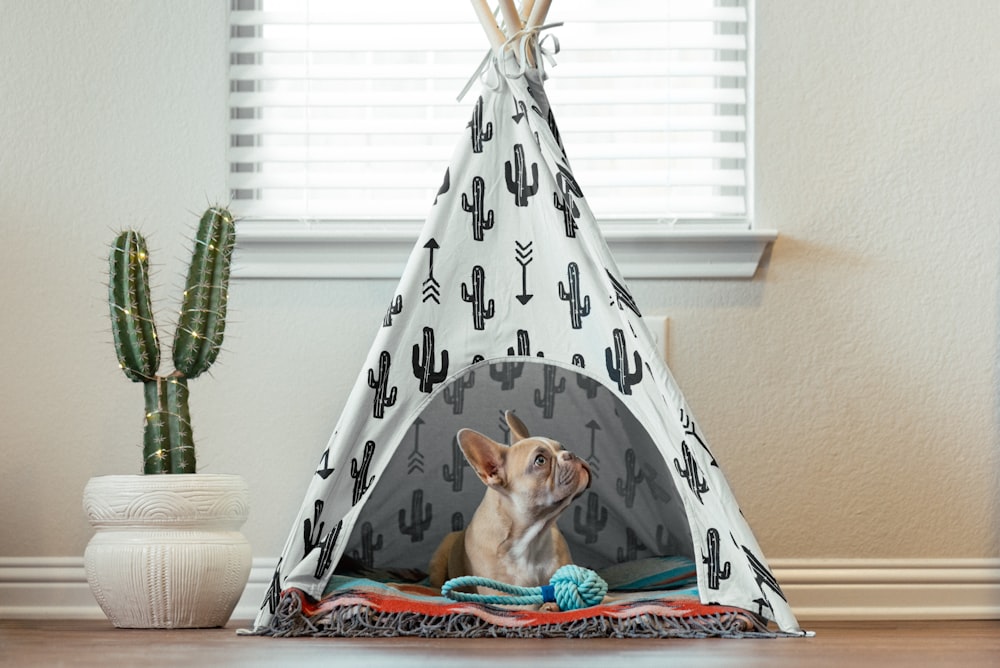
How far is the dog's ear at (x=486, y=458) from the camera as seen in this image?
165cm

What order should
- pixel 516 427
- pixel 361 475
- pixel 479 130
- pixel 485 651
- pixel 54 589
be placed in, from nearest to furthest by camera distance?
pixel 485 651 < pixel 361 475 < pixel 479 130 < pixel 516 427 < pixel 54 589

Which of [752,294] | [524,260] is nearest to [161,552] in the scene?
[524,260]

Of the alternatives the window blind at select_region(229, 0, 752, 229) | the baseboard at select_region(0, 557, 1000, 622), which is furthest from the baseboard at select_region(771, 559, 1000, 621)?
the window blind at select_region(229, 0, 752, 229)

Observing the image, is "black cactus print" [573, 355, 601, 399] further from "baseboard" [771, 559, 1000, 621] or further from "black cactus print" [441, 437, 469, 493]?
"baseboard" [771, 559, 1000, 621]

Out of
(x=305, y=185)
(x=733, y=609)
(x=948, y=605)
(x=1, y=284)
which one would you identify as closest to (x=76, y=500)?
(x=1, y=284)

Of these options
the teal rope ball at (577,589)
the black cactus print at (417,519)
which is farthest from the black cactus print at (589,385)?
the teal rope ball at (577,589)

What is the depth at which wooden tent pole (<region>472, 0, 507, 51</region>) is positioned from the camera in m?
1.70

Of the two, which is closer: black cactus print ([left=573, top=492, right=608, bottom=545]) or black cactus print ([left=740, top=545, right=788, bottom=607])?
black cactus print ([left=740, top=545, right=788, bottom=607])

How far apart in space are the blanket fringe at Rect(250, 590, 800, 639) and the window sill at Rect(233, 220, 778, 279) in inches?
28.8

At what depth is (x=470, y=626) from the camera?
4.78ft

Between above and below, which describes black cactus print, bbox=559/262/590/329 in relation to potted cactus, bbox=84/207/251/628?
above

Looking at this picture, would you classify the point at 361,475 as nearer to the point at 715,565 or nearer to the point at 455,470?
the point at 455,470

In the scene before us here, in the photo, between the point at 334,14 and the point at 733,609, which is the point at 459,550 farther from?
the point at 334,14

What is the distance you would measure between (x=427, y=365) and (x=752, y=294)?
728mm
